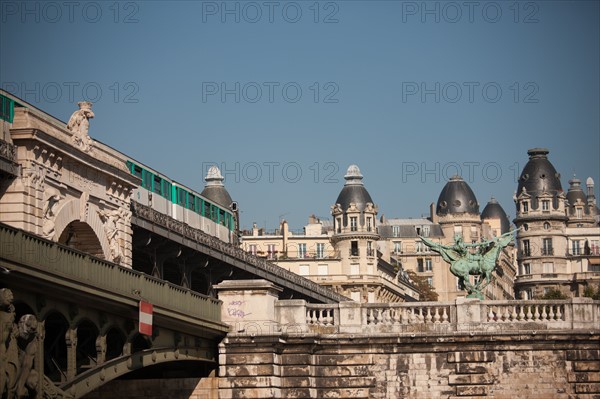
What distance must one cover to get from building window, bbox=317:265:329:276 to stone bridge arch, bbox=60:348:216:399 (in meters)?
120

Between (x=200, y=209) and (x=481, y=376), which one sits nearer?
(x=481, y=376)

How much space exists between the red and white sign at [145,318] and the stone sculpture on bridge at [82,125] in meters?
16.3

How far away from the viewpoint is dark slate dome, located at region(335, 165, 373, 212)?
613 feet

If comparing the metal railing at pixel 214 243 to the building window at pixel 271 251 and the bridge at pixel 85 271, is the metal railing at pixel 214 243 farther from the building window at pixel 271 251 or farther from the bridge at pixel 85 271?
the building window at pixel 271 251

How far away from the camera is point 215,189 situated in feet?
618

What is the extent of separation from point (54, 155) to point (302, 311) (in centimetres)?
1056

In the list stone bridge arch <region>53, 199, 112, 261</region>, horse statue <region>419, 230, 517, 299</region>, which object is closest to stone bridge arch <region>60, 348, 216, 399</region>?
stone bridge arch <region>53, 199, 112, 261</region>

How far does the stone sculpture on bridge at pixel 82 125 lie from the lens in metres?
65.6

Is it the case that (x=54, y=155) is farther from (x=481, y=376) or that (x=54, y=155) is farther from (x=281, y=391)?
(x=481, y=376)

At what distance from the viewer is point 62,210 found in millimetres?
63406

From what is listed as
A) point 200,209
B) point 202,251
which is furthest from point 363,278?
point 202,251

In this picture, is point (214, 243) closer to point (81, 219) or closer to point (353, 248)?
point (81, 219)

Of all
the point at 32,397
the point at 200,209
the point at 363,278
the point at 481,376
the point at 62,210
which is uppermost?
the point at 363,278

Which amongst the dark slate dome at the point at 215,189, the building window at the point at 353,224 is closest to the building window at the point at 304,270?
the building window at the point at 353,224
